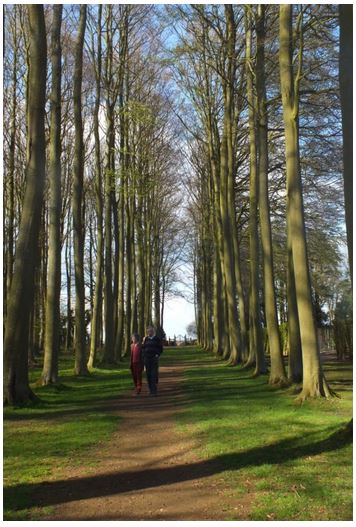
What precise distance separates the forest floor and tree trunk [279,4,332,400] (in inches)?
27.5

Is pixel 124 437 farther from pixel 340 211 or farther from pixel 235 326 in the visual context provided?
pixel 340 211

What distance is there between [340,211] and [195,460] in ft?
59.3

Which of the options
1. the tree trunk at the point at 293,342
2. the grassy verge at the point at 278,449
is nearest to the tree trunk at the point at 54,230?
the grassy verge at the point at 278,449

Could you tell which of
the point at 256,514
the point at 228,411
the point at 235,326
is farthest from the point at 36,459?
the point at 235,326

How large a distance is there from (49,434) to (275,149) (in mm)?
16307

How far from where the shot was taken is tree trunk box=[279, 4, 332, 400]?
11742 millimetres

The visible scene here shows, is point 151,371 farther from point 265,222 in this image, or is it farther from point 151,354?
point 265,222

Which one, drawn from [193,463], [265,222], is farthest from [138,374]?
[193,463]

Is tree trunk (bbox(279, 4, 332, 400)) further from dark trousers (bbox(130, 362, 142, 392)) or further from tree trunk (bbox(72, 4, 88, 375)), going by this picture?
tree trunk (bbox(72, 4, 88, 375))

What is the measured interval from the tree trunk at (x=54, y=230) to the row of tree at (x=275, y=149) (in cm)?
345

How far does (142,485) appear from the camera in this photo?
244 inches

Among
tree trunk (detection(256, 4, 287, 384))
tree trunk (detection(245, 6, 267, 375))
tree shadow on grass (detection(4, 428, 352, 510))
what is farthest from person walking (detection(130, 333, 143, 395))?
tree shadow on grass (detection(4, 428, 352, 510))

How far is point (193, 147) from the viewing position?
1305 inches

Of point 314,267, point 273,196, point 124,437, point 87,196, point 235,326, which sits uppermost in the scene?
point 87,196
